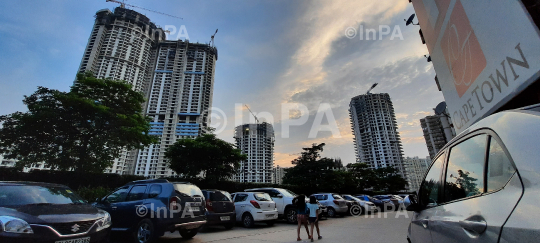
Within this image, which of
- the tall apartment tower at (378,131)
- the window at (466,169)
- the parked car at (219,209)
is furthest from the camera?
the tall apartment tower at (378,131)

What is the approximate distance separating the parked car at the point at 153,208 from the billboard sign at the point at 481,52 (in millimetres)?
8110

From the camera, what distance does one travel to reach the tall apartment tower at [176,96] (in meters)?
88.8

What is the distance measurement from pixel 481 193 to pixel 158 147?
356 ft

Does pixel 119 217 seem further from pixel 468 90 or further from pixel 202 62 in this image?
pixel 202 62

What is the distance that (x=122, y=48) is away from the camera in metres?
78.2

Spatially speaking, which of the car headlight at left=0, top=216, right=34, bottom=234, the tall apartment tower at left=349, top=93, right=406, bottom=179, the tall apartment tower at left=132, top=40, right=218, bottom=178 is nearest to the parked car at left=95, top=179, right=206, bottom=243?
the car headlight at left=0, top=216, right=34, bottom=234

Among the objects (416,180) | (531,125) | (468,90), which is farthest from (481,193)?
(416,180)

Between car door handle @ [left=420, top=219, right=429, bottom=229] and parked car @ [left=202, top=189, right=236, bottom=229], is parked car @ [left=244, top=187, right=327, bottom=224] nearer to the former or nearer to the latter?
parked car @ [left=202, top=189, right=236, bottom=229]

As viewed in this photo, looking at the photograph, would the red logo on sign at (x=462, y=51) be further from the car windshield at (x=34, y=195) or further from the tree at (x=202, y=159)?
the tree at (x=202, y=159)

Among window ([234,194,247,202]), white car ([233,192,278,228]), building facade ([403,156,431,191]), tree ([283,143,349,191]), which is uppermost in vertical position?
building facade ([403,156,431,191])

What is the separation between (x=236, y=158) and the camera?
23.1 metres

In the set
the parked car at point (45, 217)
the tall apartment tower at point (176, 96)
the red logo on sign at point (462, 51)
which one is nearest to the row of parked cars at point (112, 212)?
the parked car at point (45, 217)

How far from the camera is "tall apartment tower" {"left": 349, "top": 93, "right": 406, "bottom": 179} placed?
88.8 m

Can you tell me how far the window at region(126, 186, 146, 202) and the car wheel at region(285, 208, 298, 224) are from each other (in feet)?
21.0
